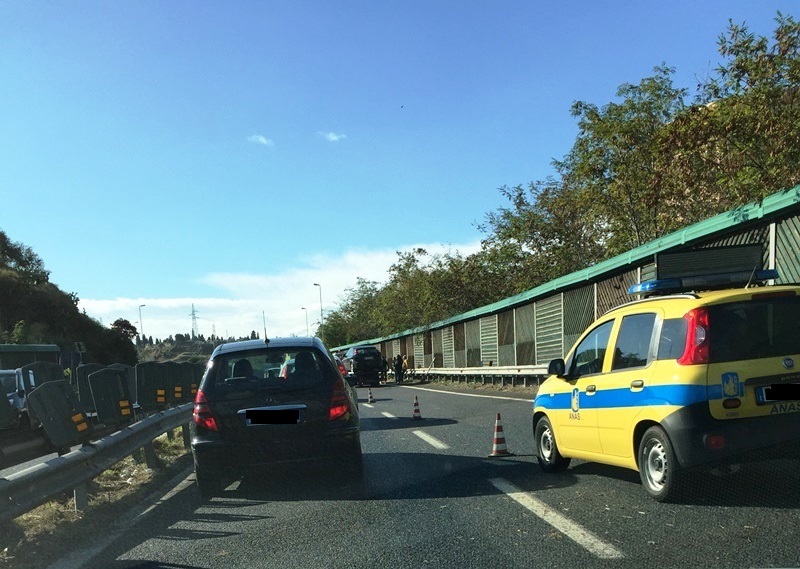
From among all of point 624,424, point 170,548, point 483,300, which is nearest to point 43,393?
point 170,548

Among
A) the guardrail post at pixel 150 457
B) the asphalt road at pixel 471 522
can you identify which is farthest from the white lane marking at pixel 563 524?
the guardrail post at pixel 150 457

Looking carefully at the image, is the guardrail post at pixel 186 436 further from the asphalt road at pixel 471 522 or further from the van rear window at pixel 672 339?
the van rear window at pixel 672 339

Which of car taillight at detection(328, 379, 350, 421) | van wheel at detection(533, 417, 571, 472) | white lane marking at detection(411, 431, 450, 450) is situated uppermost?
car taillight at detection(328, 379, 350, 421)

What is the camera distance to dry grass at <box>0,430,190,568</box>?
18.4ft

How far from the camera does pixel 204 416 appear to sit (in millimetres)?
7426

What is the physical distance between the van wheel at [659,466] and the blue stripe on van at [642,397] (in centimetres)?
26

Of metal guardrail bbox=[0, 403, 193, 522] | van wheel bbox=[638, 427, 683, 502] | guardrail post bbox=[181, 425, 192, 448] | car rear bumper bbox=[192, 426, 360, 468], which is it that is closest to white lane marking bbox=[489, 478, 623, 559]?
van wheel bbox=[638, 427, 683, 502]

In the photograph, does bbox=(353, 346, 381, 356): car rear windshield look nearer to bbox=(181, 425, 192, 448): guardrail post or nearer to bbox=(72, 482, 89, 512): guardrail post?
bbox=(181, 425, 192, 448): guardrail post

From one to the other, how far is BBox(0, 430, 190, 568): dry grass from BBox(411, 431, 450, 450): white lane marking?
3.74 m

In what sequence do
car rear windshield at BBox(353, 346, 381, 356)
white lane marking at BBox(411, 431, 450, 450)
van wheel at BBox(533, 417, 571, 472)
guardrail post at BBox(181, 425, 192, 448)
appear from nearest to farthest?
van wheel at BBox(533, 417, 571, 472)
white lane marking at BBox(411, 431, 450, 450)
guardrail post at BBox(181, 425, 192, 448)
car rear windshield at BBox(353, 346, 381, 356)

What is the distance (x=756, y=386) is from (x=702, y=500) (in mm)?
1157

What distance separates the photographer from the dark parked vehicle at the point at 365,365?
131 feet

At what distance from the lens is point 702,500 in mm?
6016

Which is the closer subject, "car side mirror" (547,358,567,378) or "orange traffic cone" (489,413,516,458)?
"car side mirror" (547,358,567,378)
